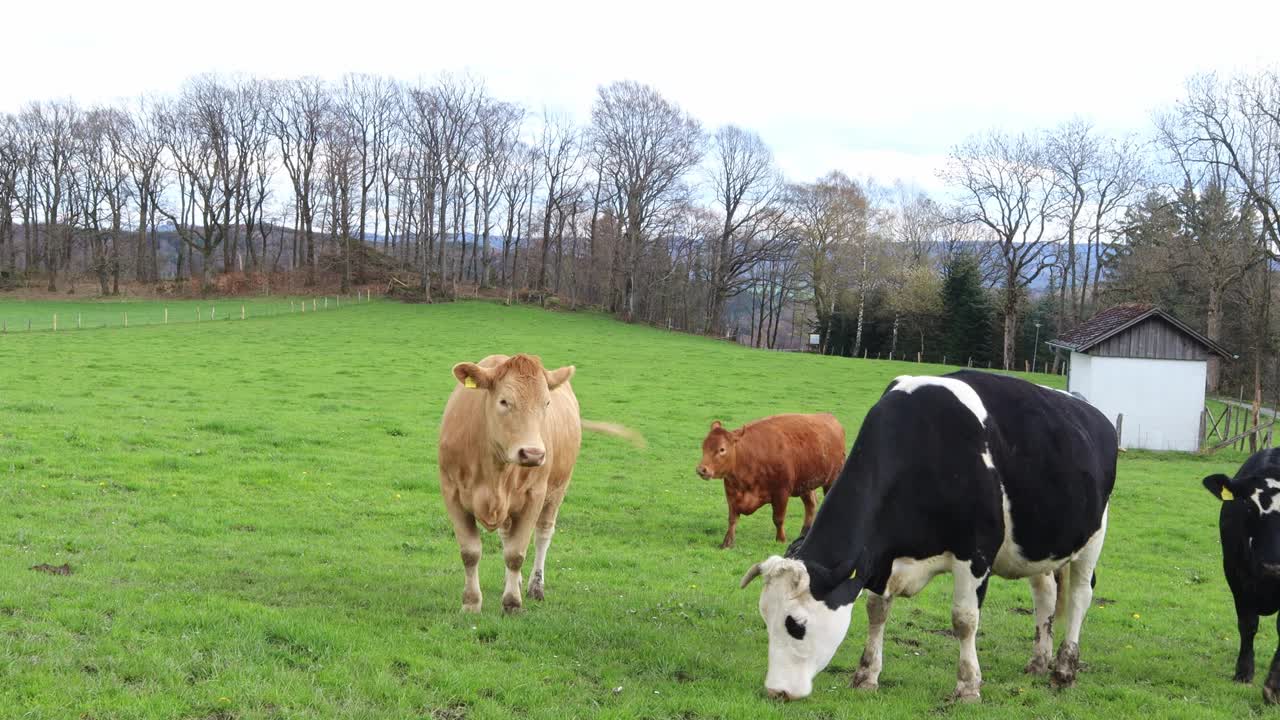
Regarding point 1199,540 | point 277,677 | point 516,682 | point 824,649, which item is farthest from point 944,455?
point 1199,540

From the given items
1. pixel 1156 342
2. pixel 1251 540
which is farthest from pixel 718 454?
pixel 1156 342

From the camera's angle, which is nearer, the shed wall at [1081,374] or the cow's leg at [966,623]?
the cow's leg at [966,623]

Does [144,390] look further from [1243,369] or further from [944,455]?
[1243,369]

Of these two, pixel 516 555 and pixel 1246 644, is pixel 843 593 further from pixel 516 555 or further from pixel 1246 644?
pixel 1246 644

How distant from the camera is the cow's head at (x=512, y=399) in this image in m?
7.38

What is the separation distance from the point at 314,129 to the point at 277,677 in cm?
6886

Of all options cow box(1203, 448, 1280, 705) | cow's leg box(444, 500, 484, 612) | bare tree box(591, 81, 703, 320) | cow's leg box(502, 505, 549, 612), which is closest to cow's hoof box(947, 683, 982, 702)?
cow box(1203, 448, 1280, 705)

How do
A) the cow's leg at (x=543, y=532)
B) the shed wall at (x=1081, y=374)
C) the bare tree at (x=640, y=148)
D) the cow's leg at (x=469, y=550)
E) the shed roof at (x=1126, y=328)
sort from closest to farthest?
the cow's leg at (x=469, y=550)
the cow's leg at (x=543, y=532)
the shed roof at (x=1126, y=328)
the shed wall at (x=1081, y=374)
the bare tree at (x=640, y=148)

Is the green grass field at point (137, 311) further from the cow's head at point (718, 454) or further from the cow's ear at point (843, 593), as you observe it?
the cow's ear at point (843, 593)

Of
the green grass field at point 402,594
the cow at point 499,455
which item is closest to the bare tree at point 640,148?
the green grass field at point 402,594

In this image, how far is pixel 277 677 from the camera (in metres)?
5.77

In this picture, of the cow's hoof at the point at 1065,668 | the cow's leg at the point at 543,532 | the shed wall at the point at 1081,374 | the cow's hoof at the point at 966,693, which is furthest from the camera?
the shed wall at the point at 1081,374

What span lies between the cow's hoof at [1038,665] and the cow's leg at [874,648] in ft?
5.18

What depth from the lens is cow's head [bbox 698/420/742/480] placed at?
42.2ft
